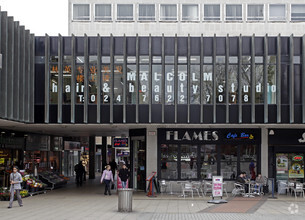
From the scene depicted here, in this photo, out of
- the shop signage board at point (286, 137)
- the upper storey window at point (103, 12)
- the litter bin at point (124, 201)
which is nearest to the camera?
the litter bin at point (124, 201)

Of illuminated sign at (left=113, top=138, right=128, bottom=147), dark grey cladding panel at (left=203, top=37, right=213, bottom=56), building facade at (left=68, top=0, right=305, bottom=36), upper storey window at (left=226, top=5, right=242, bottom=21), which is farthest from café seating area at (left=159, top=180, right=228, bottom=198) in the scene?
upper storey window at (left=226, top=5, right=242, bottom=21)

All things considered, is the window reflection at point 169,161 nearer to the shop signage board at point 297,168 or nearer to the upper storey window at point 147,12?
the shop signage board at point 297,168

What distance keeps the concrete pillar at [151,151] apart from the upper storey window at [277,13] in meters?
10.3

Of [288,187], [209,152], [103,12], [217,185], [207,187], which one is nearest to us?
[217,185]

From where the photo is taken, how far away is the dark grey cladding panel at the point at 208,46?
25953mm

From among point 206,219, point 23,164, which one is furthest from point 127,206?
point 23,164

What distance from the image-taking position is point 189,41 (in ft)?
85.0

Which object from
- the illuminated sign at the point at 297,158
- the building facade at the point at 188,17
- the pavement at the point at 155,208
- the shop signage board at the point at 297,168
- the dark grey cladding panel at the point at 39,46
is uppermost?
the building facade at the point at 188,17

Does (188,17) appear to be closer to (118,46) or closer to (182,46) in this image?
(182,46)

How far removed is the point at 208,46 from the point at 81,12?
9.32 metres

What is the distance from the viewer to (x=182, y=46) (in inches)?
1025

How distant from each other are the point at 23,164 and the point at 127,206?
15.0 meters

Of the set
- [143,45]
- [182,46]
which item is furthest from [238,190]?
[143,45]

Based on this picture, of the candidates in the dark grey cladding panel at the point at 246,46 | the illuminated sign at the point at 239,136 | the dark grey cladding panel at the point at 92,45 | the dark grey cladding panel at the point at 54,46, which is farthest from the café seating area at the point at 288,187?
the dark grey cladding panel at the point at 54,46
